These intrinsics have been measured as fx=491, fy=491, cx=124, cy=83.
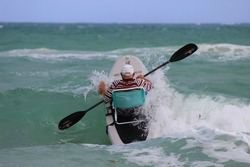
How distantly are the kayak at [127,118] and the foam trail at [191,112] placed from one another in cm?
18

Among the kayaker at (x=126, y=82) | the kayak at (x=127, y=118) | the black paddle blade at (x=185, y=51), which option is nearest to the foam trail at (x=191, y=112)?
the kayak at (x=127, y=118)

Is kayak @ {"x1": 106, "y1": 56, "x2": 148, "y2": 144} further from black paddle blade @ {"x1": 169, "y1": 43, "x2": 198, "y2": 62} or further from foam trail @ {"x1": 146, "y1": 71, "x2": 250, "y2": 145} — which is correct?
black paddle blade @ {"x1": 169, "y1": 43, "x2": 198, "y2": 62}

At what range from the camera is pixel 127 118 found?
23.2 feet

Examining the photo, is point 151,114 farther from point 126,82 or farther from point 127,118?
point 126,82

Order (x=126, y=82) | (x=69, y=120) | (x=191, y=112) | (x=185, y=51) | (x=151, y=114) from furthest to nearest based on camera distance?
(x=191, y=112), (x=185, y=51), (x=69, y=120), (x=151, y=114), (x=126, y=82)

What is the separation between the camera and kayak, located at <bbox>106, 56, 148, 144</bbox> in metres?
6.79

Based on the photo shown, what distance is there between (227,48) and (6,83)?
1407cm

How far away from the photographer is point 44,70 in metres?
16.2

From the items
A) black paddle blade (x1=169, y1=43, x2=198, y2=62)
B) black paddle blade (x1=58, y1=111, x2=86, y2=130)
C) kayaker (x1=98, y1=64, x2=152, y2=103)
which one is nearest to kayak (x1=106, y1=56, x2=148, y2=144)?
kayaker (x1=98, y1=64, x2=152, y2=103)

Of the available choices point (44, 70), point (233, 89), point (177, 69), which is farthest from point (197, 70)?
point (44, 70)

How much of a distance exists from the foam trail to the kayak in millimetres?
185

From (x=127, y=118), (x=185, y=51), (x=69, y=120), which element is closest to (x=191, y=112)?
(x=185, y=51)

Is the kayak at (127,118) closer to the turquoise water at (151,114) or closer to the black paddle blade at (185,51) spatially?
the turquoise water at (151,114)

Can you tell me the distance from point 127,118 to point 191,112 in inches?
93.0
